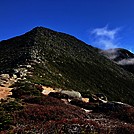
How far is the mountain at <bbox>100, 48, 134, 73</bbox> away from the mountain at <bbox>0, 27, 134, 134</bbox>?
5488 centimetres

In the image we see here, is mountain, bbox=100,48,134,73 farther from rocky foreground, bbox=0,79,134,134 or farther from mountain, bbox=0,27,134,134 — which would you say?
rocky foreground, bbox=0,79,134,134

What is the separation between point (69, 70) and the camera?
2790 inches

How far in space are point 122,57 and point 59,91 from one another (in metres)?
127

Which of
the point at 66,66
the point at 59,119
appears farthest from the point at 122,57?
the point at 59,119

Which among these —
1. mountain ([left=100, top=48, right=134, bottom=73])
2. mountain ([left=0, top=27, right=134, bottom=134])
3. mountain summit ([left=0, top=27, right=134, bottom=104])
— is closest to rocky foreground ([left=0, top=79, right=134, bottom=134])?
mountain ([left=0, top=27, right=134, bottom=134])

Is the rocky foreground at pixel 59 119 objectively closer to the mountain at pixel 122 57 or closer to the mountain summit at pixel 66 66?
the mountain summit at pixel 66 66

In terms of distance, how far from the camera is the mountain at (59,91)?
1742 centimetres

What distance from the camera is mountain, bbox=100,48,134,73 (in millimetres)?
148663

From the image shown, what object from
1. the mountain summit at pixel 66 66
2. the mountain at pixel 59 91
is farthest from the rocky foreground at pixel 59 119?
the mountain summit at pixel 66 66

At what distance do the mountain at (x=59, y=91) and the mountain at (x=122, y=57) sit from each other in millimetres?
54883

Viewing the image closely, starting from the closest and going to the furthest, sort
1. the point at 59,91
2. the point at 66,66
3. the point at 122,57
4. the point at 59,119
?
the point at 59,119 → the point at 59,91 → the point at 66,66 → the point at 122,57

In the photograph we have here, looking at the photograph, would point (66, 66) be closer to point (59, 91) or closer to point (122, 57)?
point (59, 91)

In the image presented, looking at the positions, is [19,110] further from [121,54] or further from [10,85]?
[121,54]

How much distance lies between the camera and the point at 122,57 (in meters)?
162
